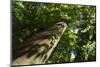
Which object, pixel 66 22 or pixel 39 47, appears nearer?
pixel 39 47

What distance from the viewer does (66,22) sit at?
2.73 meters

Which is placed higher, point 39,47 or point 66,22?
point 66,22

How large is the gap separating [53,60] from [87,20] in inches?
26.2

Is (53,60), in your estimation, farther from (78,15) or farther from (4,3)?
(4,3)

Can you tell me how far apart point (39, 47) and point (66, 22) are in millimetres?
453

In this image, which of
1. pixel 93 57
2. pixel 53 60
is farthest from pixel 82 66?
pixel 53 60

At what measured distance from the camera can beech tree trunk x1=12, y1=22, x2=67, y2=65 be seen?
2.52 m

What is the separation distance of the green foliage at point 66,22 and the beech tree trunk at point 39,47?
50 mm

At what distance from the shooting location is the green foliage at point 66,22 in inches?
→ 99.3

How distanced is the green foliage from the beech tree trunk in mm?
50

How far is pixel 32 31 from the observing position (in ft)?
8.42

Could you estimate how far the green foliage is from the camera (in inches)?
99.3

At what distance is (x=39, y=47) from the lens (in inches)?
102

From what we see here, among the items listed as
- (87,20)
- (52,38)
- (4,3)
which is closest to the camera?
(4,3)
